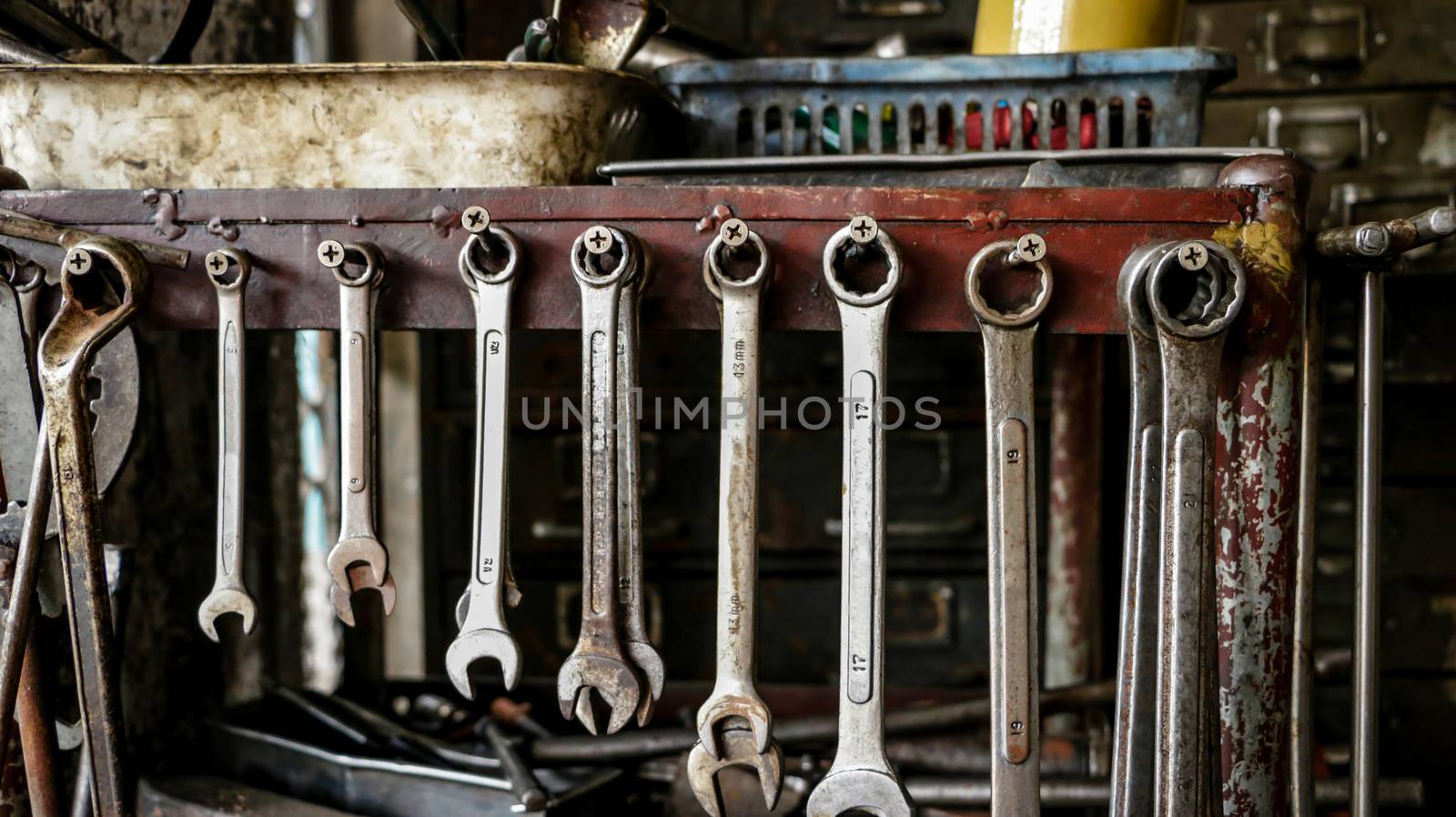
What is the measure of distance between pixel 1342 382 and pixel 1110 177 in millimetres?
1260

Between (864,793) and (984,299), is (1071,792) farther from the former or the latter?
(984,299)

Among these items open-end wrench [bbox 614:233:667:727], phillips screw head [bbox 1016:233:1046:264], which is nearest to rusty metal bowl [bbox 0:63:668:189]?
open-end wrench [bbox 614:233:667:727]

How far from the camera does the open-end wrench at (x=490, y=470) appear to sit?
2.81 feet

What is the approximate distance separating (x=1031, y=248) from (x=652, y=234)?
296 millimetres

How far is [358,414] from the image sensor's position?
89cm

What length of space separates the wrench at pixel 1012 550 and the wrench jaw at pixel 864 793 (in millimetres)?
70

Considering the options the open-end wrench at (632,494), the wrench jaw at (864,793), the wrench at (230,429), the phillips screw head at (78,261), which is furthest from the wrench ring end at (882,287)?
the phillips screw head at (78,261)

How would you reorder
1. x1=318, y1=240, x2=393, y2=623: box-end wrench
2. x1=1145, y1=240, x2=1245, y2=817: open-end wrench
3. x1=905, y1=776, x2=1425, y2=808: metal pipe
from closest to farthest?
x1=1145, y1=240, x2=1245, y2=817: open-end wrench < x1=318, y1=240, x2=393, y2=623: box-end wrench < x1=905, y1=776, x2=1425, y2=808: metal pipe

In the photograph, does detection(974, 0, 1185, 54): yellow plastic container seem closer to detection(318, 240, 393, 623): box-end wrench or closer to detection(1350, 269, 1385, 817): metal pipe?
detection(1350, 269, 1385, 817): metal pipe

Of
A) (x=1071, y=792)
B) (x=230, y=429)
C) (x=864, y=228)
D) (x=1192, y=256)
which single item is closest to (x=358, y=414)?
(x=230, y=429)

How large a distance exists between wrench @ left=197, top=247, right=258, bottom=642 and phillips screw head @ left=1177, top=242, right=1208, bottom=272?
731 mm

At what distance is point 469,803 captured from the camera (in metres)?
1.12

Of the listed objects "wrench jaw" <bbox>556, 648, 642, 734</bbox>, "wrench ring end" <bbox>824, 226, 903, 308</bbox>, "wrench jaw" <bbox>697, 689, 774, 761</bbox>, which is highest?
"wrench ring end" <bbox>824, 226, 903, 308</bbox>

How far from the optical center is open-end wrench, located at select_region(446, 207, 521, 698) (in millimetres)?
855
